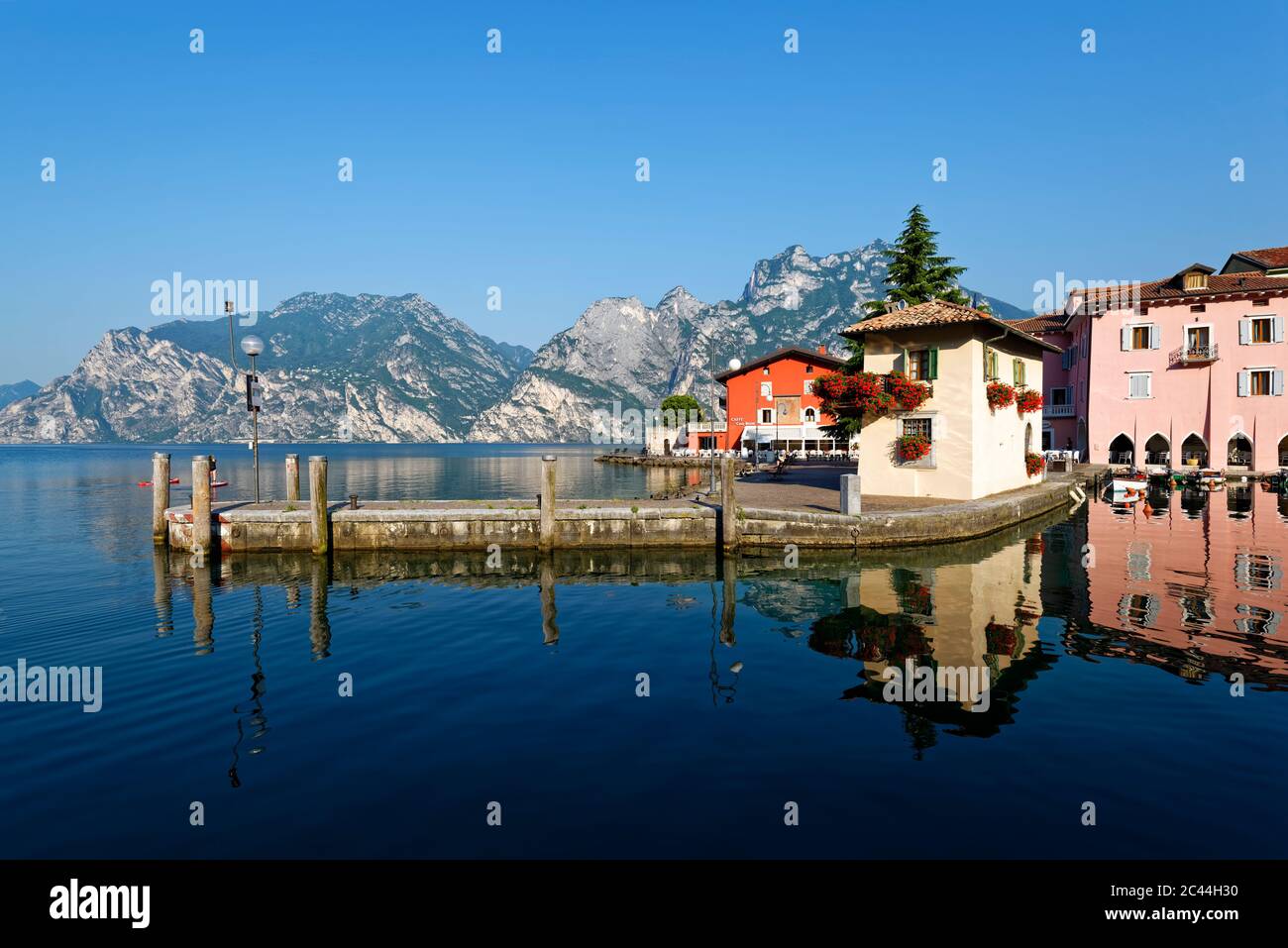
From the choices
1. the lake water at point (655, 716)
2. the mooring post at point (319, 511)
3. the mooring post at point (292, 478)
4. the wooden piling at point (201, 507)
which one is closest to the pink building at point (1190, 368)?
the lake water at point (655, 716)

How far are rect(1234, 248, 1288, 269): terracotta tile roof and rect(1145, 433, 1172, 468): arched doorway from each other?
1383cm

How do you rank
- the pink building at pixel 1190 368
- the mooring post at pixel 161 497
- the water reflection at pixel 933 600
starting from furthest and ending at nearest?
the pink building at pixel 1190 368 < the mooring post at pixel 161 497 < the water reflection at pixel 933 600

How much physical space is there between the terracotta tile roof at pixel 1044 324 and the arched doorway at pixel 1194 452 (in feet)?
44.8

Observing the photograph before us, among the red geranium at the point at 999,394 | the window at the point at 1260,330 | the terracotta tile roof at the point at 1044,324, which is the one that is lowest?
the red geranium at the point at 999,394

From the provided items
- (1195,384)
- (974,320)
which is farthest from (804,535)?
(1195,384)

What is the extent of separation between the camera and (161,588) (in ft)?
64.2

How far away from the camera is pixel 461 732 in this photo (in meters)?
9.66

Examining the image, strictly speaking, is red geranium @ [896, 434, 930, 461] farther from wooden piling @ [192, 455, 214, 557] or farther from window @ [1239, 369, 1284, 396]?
window @ [1239, 369, 1284, 396]

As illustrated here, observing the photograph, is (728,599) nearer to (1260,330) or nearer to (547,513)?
(547,513)

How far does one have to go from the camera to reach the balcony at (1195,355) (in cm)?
4909

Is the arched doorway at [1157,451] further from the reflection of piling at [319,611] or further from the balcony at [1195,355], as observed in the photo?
the reflection of piling at [319,611]

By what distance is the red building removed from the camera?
76.6 m

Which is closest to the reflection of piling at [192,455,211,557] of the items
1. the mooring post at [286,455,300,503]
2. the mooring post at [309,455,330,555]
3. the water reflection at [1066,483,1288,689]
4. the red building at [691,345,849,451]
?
the mooring post at [286,455,300,503]
